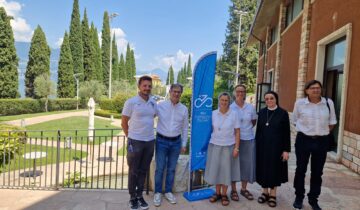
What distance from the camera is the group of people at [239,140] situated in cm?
335

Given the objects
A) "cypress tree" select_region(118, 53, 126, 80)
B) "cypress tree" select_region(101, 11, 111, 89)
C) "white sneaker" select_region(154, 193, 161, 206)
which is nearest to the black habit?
"white sneaker" select_region(154, 193, 161, 206)

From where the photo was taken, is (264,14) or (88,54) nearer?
(264,14)

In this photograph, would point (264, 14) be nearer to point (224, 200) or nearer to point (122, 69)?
point (224, 200)

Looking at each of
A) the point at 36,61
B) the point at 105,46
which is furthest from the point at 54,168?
the point at 105,46

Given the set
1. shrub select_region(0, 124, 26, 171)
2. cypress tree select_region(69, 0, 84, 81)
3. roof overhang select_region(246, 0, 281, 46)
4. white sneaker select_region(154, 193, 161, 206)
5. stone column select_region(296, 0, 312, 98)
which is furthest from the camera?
cypress tree select_region(69, 0, 84, 81)

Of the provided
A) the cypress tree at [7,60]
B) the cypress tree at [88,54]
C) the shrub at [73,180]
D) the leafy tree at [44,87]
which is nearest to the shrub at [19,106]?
the leafy tree at [44,87]

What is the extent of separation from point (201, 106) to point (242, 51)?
35041 millimetres

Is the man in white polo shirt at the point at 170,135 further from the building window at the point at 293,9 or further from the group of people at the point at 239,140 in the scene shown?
the building window at the point at 293,9

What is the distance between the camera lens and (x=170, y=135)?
3.69 m

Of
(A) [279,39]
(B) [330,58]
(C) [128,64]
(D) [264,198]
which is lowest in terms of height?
(D) [264,198]

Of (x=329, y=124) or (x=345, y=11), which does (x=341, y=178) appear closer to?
(x=329, y=124)

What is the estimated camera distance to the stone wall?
5.18 m

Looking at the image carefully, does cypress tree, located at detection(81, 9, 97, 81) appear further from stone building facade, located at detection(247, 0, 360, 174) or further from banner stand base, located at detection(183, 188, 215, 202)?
banner stand base, located at detection(183, 188, 215, 202)

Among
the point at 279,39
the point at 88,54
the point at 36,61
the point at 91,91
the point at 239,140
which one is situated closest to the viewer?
the point at 239,140
